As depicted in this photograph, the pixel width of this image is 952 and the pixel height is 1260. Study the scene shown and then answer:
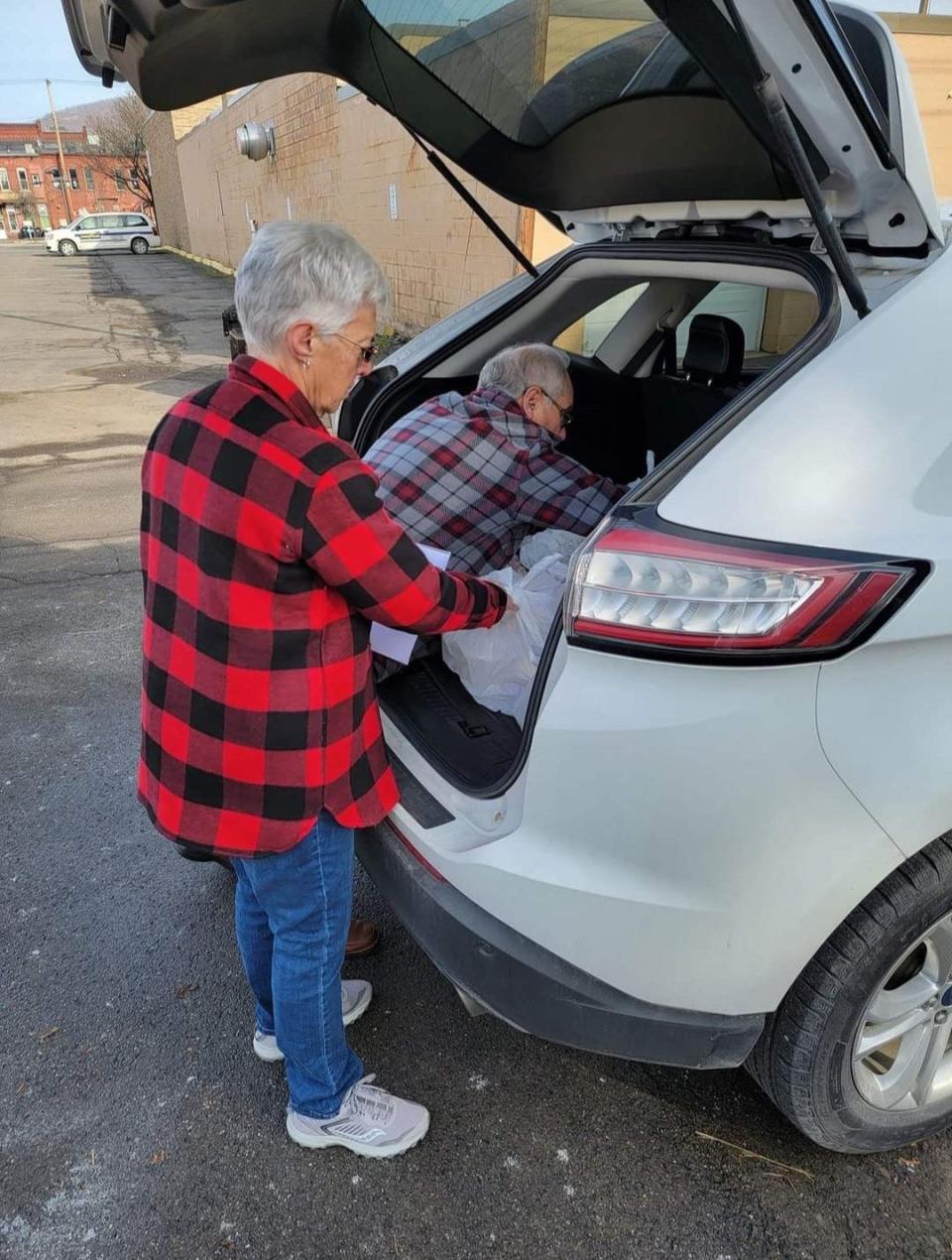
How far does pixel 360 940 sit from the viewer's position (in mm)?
2480

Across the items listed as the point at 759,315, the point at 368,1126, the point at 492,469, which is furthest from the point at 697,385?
the point at 759,315

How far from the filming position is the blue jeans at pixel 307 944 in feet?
5.64

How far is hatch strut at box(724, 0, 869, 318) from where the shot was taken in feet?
4.57

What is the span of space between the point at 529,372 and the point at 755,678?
5.36 ft

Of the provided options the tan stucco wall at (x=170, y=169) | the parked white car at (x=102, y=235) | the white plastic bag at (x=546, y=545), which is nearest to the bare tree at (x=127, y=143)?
the tan stucco wall at (x=170, y=169)

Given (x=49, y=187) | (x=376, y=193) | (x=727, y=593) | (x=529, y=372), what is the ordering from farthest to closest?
(x=49, y=187), (x=376, y=193), (x=529, y=372), (x=727, y=593)

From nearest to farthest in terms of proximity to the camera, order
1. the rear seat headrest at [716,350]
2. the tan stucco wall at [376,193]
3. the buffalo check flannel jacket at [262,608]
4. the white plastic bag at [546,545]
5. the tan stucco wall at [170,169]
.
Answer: the buffalo check flannel jacket at [262,608], the white plastic bag at [546,545], the rear seat headrest at [716,350], the tan stucco wall at [376,193], the tan stucco wall at [170,169]

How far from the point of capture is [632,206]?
7.86 feet

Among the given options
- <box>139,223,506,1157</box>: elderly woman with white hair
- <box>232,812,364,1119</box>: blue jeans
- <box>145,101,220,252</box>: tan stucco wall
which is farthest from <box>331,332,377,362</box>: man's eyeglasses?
<box>145,101,220,252</box>: tan stucco wall

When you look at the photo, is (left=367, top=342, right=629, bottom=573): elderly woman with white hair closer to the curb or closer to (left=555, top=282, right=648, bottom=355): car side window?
(left=555, top=282, right=648, bottom=355): car side window

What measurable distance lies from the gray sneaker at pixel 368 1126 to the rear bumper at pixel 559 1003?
0.41m

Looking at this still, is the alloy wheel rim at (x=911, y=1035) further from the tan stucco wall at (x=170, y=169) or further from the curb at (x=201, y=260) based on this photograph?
the tan stucco wall at (x=170, y=169)

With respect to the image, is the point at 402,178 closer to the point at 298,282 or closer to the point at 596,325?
the point at 596,325

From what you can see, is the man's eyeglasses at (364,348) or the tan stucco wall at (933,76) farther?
the tan stucco wall at (933,76)
